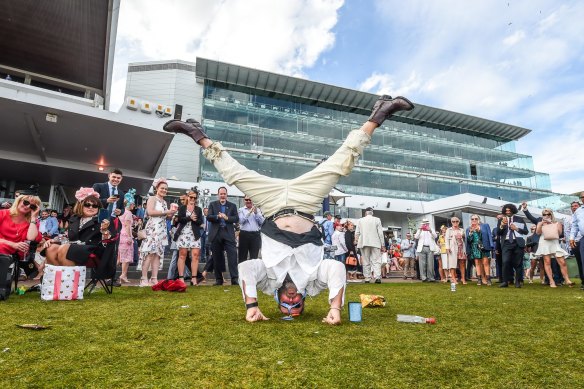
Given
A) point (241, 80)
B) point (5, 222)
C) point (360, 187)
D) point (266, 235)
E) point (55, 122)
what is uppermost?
point (241, 80)

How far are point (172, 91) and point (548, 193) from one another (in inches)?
1662

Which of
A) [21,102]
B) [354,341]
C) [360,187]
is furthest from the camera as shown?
[360,187]

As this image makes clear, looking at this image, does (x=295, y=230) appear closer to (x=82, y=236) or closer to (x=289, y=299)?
(x=289, y=299)

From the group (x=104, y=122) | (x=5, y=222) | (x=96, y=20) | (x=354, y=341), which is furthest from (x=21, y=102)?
(x=354, y=341)

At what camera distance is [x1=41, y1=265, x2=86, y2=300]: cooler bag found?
4.31 m

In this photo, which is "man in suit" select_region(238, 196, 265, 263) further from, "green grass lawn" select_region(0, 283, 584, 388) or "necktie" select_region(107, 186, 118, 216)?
"green grass lawn" select_region(0, 283, 584, 388)

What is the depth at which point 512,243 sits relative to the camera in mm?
7820

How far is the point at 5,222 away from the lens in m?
4.40

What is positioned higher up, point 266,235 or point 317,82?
point 317,82

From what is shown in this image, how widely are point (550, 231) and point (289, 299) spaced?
24.0ft

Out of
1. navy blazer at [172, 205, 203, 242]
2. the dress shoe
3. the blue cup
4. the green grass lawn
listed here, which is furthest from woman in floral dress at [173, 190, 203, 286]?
the blue cup

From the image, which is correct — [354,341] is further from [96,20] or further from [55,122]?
[96,20]

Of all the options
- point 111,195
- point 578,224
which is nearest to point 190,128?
point 111,195

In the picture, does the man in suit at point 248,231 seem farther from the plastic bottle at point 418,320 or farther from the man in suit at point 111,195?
the plastic bottle at point 418,320
